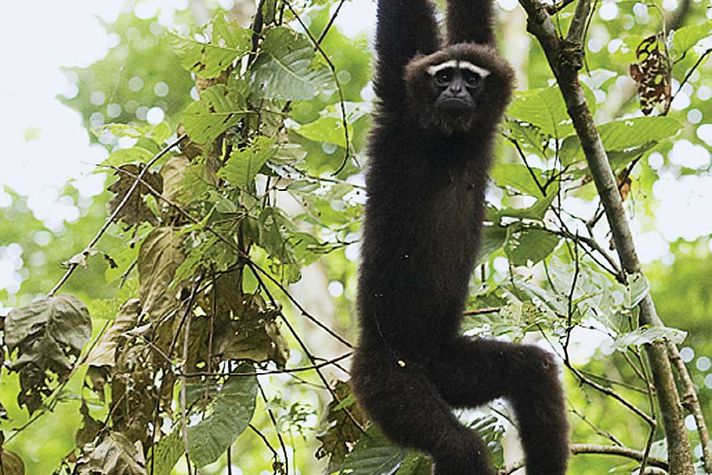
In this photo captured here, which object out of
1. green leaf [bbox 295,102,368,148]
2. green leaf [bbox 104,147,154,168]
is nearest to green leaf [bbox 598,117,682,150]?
green leaf [bbox 295,102,368,148]

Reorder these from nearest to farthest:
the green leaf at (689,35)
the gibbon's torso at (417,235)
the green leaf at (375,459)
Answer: the green leaf at (375,459) → the gibbon's torso at (417,235) → the green leaf at (689,35)

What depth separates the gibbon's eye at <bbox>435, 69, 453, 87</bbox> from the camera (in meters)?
4.05

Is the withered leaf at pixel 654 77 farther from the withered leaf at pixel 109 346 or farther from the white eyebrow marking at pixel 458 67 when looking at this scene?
the withered leaf at pixel 109 346

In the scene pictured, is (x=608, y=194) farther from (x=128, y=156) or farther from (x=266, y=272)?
(x=128, y=156)

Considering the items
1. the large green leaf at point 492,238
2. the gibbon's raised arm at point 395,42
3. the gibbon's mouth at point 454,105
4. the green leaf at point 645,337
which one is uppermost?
the gibbon's raised arm at point 395,42

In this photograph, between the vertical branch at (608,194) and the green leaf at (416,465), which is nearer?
the vertical branch at (608,194)

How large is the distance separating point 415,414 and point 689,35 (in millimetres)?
2023

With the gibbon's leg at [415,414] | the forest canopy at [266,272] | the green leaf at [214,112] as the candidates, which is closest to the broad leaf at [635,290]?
the forest canopy at [266,272]

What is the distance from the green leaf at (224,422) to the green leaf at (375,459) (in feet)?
1.51

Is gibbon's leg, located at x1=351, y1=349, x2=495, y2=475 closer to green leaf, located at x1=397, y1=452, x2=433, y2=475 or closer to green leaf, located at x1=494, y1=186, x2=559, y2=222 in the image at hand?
green leaf, located at x1=397, y1=452, x2=433, y2=475

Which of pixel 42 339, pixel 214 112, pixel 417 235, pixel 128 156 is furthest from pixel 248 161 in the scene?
pixel 417 235

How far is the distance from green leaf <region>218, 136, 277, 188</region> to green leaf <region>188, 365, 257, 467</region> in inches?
29.5

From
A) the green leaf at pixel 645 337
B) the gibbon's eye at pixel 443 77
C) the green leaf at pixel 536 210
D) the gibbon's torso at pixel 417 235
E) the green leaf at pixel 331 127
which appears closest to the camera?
the green leaf at pixel 645 337

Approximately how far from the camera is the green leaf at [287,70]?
3.24 m
